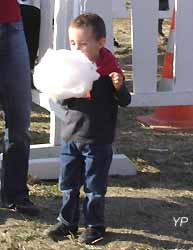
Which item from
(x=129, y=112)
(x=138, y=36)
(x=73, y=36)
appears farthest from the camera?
(x=129, y=112)

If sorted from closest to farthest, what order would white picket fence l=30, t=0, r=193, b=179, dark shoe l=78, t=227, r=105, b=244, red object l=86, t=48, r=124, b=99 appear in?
1. red object l=86, t=48, r=124, b=99
2. dark shoe l=78, t=227, r=105, b=244
3. white picket fence l=30, t=0, r=193, b=179

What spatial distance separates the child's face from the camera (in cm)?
369

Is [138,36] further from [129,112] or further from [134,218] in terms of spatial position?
[129,112]

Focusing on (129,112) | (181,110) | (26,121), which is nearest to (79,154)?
(26,121)

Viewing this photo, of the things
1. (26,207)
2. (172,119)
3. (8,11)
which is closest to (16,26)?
(8,11)

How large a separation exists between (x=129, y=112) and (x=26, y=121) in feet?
9.93

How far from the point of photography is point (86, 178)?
13.0 ft

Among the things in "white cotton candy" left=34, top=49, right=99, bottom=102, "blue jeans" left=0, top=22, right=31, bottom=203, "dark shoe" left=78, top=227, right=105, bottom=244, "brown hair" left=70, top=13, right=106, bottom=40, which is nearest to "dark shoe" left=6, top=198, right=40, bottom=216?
"blue jeans" left=0, top=22, right=31, bottom=203

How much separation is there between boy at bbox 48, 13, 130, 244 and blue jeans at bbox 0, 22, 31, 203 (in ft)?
1.39

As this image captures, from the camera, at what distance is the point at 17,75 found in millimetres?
4191

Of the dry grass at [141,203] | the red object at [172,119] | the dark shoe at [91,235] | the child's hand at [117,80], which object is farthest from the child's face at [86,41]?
the red object at [172,119]

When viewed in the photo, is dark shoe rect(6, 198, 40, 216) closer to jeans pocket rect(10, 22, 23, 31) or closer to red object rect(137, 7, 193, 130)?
jeans pocket rect(10, 22, 23, 31)

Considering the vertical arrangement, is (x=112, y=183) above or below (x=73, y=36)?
below

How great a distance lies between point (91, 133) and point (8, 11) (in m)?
0.87
